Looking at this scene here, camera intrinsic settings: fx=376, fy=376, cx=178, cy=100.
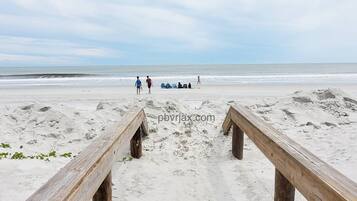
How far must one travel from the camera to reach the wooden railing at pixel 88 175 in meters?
2.44

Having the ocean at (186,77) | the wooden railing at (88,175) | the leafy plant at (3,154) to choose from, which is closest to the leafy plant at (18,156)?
the leafy plant at (3,154)

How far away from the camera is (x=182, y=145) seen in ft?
23.9

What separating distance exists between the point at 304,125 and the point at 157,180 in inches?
176

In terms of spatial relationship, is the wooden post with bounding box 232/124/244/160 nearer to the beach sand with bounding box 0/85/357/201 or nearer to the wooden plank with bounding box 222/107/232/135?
the beach sand with bounding box 0/85/357/201

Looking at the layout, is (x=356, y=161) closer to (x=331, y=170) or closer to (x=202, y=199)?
(x=202, y=199)

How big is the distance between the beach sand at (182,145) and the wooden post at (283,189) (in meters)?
0.83

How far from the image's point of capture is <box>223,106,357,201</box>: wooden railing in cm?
250

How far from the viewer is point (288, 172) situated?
3.39m

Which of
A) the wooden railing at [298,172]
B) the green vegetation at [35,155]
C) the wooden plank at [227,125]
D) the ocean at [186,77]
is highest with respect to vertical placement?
the wooden railing at [298,172]

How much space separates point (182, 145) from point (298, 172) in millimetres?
4296

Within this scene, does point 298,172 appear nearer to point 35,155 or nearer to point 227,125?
point 227,125

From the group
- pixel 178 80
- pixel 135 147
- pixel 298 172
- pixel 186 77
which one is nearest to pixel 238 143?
pixel 135 147

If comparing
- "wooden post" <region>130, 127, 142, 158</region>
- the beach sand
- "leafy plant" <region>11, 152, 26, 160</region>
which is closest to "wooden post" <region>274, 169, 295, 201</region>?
the beach sand

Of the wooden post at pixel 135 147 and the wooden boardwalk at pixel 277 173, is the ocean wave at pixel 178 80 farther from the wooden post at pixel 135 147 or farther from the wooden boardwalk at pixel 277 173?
the wooden boardwalk at pixel 277 173
